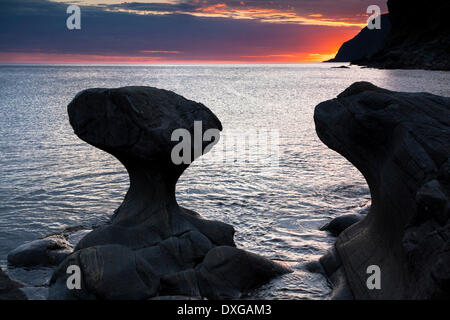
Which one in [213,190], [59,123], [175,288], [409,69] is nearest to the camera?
[175,288]

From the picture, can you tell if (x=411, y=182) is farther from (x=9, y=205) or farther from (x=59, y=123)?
(x=59, y=123)

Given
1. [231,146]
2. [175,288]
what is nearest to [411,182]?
[175,288]

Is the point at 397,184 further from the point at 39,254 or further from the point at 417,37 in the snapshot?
the point at 417,37

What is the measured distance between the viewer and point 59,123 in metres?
31.5

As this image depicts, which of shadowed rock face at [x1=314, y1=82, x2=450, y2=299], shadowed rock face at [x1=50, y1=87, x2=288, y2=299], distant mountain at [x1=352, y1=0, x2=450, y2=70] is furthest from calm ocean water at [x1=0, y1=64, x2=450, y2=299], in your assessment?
distant mountain at [x1=352, y1=0, x2=450, y2=70]

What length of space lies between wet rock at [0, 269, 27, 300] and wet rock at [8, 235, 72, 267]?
4.13 feet

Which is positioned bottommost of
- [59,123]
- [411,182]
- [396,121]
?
[59,123]

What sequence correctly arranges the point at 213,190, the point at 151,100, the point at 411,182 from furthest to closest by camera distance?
the point at 213,190, the point at 151,100, the point at 411,182

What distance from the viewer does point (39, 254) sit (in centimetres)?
929

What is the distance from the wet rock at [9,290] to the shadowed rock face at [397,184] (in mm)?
5369

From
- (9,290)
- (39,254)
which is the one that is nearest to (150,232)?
(39,254)

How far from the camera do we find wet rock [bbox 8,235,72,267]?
9.18 meters

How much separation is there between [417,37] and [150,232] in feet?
384
